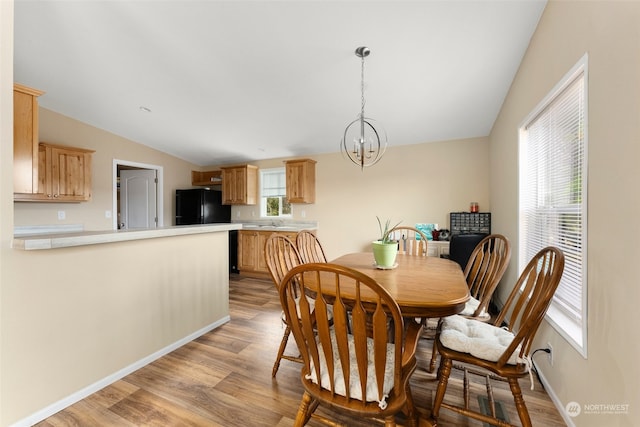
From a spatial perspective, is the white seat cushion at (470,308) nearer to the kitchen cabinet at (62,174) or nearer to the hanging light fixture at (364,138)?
the hanging light fixture at (364,138)

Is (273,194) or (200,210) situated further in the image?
(273,194)

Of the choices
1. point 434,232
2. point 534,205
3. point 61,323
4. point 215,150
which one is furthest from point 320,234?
point 61,323

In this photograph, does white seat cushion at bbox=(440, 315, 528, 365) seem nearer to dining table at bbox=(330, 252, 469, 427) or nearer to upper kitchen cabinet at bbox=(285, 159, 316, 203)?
dining table at bbox=(330, 252, 469, 427)

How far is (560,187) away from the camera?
1.83m

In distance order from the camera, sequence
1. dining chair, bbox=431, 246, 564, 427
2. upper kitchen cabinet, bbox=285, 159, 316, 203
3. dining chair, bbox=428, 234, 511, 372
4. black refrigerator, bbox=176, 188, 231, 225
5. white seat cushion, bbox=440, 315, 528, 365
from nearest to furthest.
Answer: dining chair, bbox=431, 246, 564, 427
white seat cushion, bbox=440, 315, 528, 365
dining chair, bbox=428, 234, 511, 372
upper kitchen cabinet, bbox=285, 159, 316, 203
black refrigerator, bbox=176, 188, 231, 225

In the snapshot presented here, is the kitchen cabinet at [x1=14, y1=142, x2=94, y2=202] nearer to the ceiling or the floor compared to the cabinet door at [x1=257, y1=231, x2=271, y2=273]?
nearer to the ceiling

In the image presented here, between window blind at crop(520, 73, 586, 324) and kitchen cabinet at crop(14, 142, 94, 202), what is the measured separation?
5375mm

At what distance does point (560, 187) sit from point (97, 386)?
3.45 m

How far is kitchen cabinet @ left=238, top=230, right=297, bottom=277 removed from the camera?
15.7 ft

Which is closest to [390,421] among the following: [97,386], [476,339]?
[476,339]

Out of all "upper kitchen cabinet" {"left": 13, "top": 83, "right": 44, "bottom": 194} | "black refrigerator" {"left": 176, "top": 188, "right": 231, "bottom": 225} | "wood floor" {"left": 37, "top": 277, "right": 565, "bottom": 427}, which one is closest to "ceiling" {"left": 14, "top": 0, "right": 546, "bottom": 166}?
"upper kitchen cabinet" {"left": 13, "top": 83, "right": 44, "bottom": 194}

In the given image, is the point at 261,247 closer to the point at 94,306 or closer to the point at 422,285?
the point at 94,306

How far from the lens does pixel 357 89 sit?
2924mm

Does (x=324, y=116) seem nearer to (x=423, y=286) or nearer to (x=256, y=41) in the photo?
(x=256, y=41)
